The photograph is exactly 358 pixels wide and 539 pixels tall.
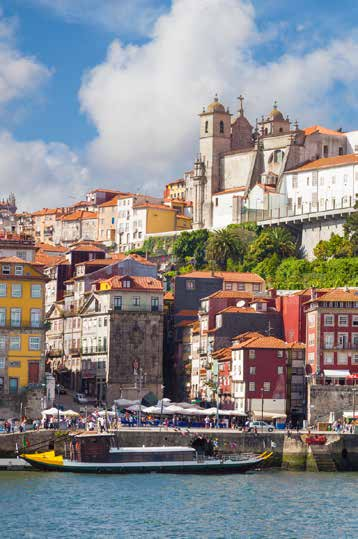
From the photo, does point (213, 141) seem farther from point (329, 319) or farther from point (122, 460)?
point (122, 460)

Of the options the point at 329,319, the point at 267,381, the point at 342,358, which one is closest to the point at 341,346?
the point at 342,358

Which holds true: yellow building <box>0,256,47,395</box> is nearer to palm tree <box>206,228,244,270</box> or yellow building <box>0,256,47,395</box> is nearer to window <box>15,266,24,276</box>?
window <box>15,266,24,276</box>

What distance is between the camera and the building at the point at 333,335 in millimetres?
115312

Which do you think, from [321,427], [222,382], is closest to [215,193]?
[222,382]

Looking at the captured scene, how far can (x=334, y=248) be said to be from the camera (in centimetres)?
14600

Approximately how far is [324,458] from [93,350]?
33.0 metres

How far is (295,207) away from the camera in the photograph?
15988 centimetres

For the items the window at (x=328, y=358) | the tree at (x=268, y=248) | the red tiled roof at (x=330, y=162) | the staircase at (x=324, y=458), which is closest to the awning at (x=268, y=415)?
the window at (x=328, y=358)

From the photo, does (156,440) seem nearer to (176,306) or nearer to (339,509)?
(339,509)

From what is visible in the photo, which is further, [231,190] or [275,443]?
[231,190]

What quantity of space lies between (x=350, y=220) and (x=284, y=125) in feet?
118

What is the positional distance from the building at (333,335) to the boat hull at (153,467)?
65.4ft

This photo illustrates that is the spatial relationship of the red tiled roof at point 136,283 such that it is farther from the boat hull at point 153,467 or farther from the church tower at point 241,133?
the church tower at point 241,133

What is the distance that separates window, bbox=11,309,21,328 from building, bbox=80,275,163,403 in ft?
38.7
